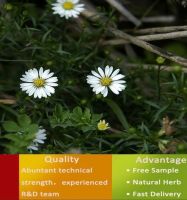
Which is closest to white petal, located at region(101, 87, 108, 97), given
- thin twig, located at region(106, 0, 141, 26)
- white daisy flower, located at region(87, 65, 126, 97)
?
white daisy flower, located at region(87, 65, 126, 97)

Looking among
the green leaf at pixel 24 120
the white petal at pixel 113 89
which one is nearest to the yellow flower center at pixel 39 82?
the green leaf at pixel 24 120

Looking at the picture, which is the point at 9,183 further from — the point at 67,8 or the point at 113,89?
the point at 67,8

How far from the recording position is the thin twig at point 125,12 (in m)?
2.74

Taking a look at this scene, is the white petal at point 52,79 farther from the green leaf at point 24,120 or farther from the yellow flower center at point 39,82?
the green leaf at point 24,120

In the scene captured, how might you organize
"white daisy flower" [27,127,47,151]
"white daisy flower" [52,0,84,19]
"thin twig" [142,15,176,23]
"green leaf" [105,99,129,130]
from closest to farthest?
"white daisy flower" [27,127,47,151], "green leaf" [105,99,129,130], "white daisy flower" [52,0,84,19], "thin twig" [142,15,176,23]

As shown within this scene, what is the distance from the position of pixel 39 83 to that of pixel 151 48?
0.57 metres

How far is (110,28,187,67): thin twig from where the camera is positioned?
2.49 meters

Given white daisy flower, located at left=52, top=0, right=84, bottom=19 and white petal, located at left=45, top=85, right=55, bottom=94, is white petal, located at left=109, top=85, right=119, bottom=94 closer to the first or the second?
white petal, located at left=45, top=85, right=55, bottom=94

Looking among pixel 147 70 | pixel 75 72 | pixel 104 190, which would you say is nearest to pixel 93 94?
pixel 75 72

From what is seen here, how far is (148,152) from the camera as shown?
2227 millimetres

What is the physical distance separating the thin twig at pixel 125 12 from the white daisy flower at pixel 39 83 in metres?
0.59

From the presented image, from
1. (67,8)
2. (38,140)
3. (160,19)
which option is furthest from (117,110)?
(160,19)

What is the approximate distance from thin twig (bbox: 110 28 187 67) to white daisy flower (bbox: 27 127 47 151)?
0.66 m

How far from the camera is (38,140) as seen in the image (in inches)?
89.4
